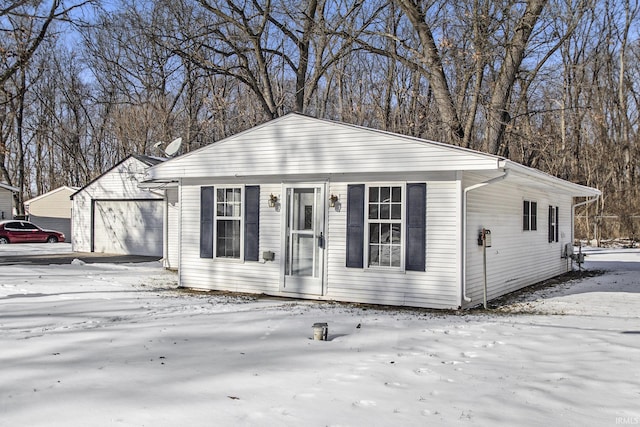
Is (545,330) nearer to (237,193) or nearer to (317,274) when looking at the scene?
(317,274)

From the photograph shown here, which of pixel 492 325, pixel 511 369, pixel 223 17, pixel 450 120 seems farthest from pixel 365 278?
pixel 223 17

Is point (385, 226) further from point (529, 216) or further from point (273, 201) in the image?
point (529, 216)

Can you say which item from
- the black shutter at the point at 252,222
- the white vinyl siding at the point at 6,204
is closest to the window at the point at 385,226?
the black shutter at the point at 252,222

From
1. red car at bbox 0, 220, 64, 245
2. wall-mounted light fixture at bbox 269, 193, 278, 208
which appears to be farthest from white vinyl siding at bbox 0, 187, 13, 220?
wall-mounted light fixture at bbox 269, 193, 278, 208

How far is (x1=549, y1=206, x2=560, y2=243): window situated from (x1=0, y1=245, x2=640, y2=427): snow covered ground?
16.6 feet

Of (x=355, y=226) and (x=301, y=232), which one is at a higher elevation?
(x=355, y=226)

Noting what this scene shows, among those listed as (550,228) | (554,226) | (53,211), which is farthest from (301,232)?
(53,211)

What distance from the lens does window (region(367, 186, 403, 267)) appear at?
9258 millimetres

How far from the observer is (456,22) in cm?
1606

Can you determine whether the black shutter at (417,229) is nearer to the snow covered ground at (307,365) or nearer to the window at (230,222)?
the snow covered ground at (307,365)

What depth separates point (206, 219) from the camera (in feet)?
36.0

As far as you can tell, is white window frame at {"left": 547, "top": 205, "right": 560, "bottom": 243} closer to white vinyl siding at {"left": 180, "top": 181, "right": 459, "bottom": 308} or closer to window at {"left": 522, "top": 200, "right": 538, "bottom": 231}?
window at {"left": 522, "top": 200, "right": 538, "bottom": 231}

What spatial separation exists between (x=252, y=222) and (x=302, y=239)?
3.54ft

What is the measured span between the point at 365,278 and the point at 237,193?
10.3 ft
